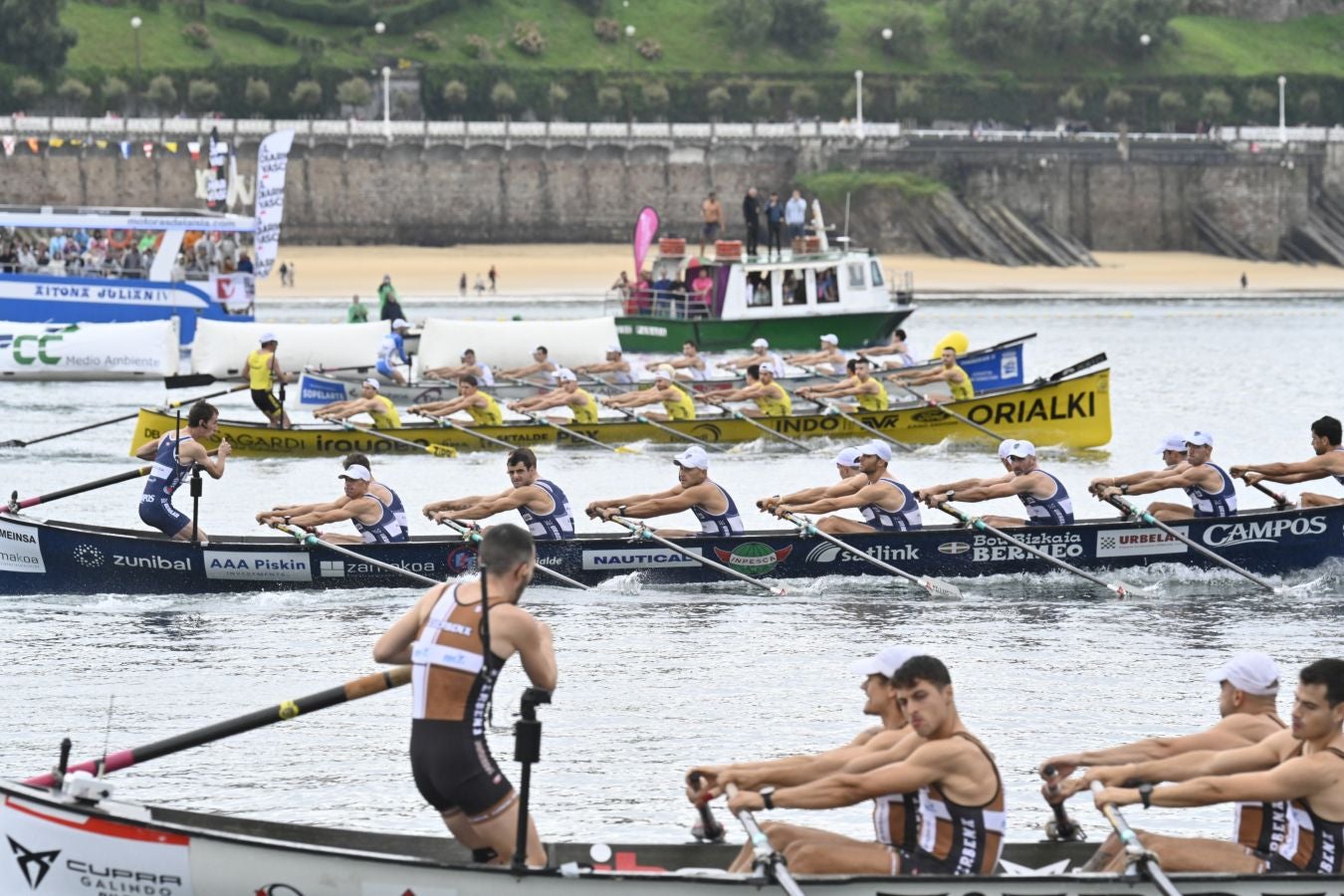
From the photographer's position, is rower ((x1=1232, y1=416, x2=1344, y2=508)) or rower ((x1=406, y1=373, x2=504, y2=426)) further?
rower ((x1=406, y1=373, x2=504, y2=426))

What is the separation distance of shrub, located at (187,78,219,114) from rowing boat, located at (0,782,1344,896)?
85569 mm

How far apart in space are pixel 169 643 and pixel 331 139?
73.3 meters

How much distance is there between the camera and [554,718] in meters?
17.5

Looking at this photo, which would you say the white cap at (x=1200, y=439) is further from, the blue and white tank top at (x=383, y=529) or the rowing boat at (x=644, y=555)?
the blue and white tank top at (x=383, y=529)

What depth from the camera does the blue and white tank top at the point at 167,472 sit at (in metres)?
20.3

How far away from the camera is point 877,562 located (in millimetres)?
21484

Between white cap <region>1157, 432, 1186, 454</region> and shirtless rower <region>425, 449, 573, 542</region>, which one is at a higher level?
white cap <region>1157, 432, 1186, 454</region>

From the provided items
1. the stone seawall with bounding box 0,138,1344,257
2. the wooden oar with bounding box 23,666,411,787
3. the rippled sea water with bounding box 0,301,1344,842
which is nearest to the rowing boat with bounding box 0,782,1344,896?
the wooden oar with bounding box 23,666,411,787

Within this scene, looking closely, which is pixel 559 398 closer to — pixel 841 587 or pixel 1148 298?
pixel 841 587

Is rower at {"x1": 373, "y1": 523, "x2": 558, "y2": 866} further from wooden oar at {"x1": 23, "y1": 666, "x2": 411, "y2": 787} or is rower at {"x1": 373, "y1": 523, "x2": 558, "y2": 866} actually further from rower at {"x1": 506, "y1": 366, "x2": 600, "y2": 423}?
rower at {"x1": 506, "y1": 366, "x2": 600, "y2": 423}

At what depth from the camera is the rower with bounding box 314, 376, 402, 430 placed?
32594 millimetres

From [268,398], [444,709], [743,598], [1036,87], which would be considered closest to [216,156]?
[268,398]

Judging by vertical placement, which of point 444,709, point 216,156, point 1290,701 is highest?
point 216,156

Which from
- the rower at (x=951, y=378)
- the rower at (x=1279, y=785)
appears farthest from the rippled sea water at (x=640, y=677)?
the rower at (x=951, y=378)
